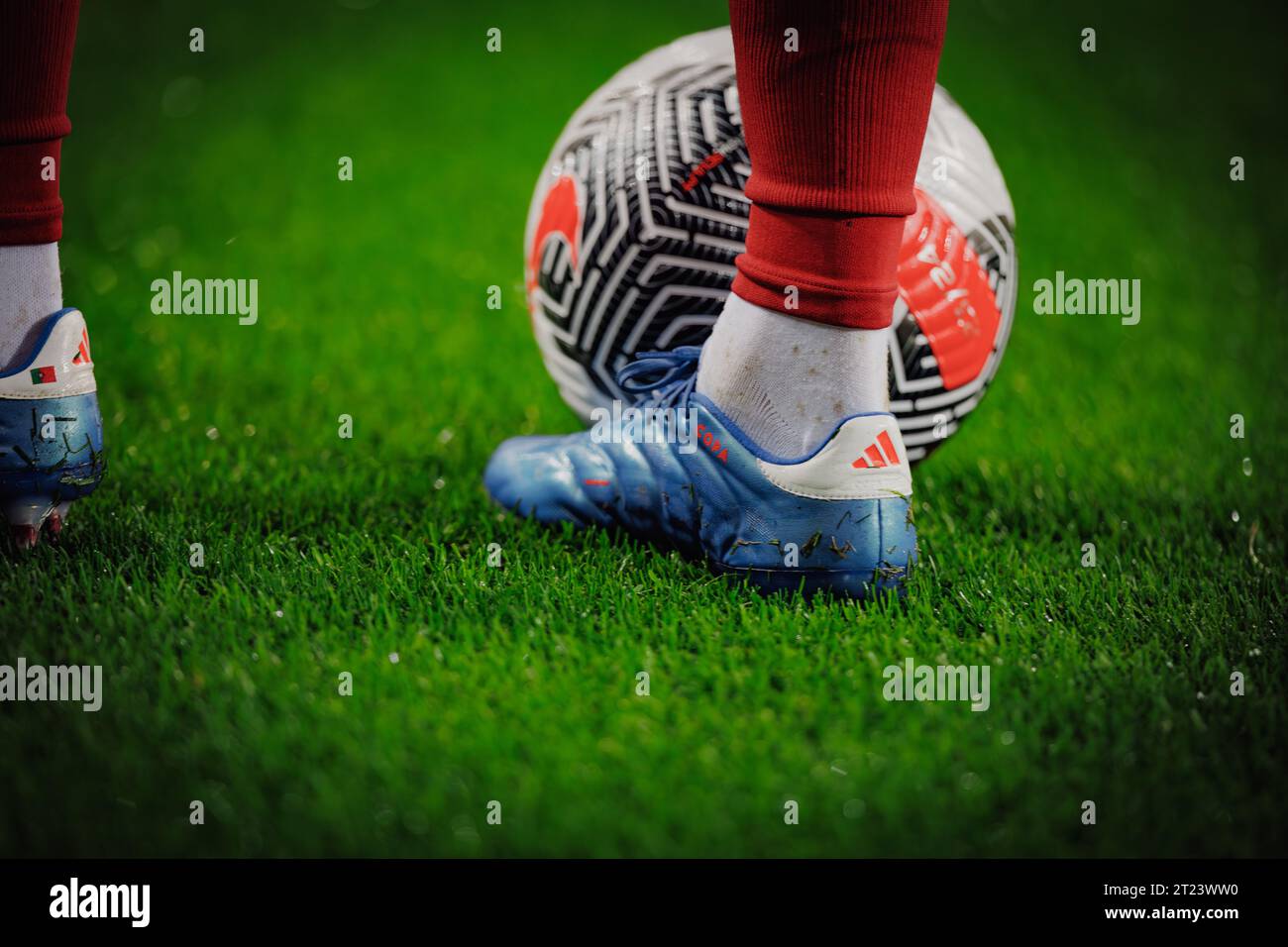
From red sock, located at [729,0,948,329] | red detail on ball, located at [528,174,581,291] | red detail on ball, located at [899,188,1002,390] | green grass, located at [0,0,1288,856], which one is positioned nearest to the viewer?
green grass, located at [0,0,1288,856]

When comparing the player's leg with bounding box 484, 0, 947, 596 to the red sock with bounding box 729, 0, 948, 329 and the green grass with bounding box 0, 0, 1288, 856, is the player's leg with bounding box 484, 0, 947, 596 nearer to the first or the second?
the red sock with bounding box 729, 0, 948, 329

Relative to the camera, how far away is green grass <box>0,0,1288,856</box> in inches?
51.0

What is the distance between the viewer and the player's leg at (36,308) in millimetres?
1772

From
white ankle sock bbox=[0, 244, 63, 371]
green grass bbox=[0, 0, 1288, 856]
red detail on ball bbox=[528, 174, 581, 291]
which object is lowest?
green grass bbox=[0, 0, 1288, 856]

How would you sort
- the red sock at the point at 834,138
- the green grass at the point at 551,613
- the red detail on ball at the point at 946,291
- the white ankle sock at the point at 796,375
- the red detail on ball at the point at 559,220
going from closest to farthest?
the green grass at the point at 551,613 < the red sock at the point at 834,138 < the white ankle sock at the point at 796,375 < the red detail on ball at the point at 946,291 < the red detail on ball at the point at 559,220

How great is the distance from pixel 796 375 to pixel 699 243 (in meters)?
0.40

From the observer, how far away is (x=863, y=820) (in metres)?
1.28

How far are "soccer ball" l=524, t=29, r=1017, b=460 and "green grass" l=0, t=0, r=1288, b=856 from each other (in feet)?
1.01

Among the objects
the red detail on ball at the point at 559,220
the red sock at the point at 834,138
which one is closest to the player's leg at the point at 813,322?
the red sock at the point at 834,138

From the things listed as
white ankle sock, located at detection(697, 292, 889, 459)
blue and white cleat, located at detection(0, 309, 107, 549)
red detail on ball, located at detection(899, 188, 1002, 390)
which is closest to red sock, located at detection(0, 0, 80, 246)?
blue and white cleat, located at detection(0, 309, 107, 549)

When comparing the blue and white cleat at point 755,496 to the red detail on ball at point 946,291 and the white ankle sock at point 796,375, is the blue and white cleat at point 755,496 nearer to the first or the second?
the white ankle sock at point 796,375

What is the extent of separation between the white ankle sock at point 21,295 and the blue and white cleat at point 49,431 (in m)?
0.03

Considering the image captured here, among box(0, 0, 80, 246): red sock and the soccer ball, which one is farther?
the soccer ball
